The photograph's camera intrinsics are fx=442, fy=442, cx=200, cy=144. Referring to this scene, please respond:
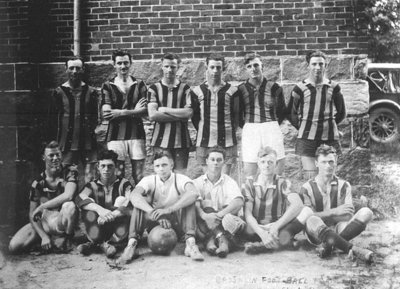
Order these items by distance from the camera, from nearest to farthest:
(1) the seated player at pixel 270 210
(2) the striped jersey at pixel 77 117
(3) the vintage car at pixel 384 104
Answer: (1) the seated player at pixel 270 210 < (2) the striped jersey at pixel 77 117 < (3) the vintage car at pixel 384 104

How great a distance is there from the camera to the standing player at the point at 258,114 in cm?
461

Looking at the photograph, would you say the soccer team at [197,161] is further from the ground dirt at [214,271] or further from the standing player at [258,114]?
the ground dirt at [214,271]

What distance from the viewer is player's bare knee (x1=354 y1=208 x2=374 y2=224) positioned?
14.3 ft

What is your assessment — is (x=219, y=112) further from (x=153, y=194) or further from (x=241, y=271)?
(x=241, y=271)

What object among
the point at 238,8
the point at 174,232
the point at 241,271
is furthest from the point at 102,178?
the point at 238,8

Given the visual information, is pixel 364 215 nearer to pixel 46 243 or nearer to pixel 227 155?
pixel 227 155

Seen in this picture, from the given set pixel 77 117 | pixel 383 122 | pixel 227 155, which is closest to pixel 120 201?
pixel 77 117

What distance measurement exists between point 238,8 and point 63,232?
9.68 feet

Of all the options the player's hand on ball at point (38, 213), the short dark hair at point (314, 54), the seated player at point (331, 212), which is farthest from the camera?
the short dark hair at point (314, 54)

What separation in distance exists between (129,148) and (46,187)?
0.95 m

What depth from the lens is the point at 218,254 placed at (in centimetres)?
417

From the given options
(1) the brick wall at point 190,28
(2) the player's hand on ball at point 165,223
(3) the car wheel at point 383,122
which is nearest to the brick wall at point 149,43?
(1) the brick wall at point 190,28

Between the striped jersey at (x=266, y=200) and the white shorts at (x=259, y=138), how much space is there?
0.30 meters

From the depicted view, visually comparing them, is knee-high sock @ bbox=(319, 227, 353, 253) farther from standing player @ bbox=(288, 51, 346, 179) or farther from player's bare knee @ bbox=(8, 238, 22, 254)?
player's bare knee @ bbox=(8, 238, 22, 254)
